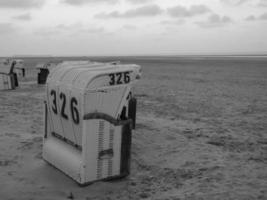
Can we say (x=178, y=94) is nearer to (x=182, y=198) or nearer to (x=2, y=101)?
(x=2, y=101)

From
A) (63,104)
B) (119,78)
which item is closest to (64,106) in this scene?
(63,104)

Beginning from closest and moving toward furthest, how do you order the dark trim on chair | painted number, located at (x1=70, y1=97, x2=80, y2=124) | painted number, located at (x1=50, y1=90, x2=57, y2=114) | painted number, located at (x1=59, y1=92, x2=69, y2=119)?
the dark trim on chair < painted number, located at (x1=70, y1=97, x2=80, y2=124) < painted number, located at (x1=59, y1=92, x2=69, y2=119) < painted number, located at (x1=50, y1=90, x2=57, y2=114)

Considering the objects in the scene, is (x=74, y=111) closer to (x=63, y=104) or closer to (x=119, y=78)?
(x=63, y=104)

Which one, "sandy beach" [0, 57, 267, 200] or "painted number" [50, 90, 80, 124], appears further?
"painted number" [50, 90, 80, 124]

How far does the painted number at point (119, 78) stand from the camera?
4953mm

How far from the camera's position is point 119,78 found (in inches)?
199

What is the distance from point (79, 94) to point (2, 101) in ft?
A: 30.5

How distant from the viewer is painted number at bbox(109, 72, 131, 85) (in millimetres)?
4953

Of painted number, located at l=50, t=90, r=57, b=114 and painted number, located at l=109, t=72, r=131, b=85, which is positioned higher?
painted number, located at l=109, t=72, r=131, b=85

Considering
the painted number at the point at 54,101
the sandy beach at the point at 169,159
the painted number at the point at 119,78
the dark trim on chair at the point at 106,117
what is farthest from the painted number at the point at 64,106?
the sandy beach at the point at 169,159

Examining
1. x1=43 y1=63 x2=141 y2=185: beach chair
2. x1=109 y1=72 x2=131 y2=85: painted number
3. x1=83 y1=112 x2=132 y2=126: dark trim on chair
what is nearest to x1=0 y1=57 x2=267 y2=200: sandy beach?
x1=43 y1=63 x2=141 y2=185: beach chair

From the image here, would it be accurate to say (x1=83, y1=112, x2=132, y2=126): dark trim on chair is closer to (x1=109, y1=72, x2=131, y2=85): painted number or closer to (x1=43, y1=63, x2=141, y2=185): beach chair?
(x1=43, y1=63, x2=141, y2=185): beach chair

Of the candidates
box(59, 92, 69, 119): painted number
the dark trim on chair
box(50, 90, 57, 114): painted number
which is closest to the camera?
the dark trim on chair

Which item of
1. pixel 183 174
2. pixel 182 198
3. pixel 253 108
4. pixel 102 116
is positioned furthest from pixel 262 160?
pixel 253 108
